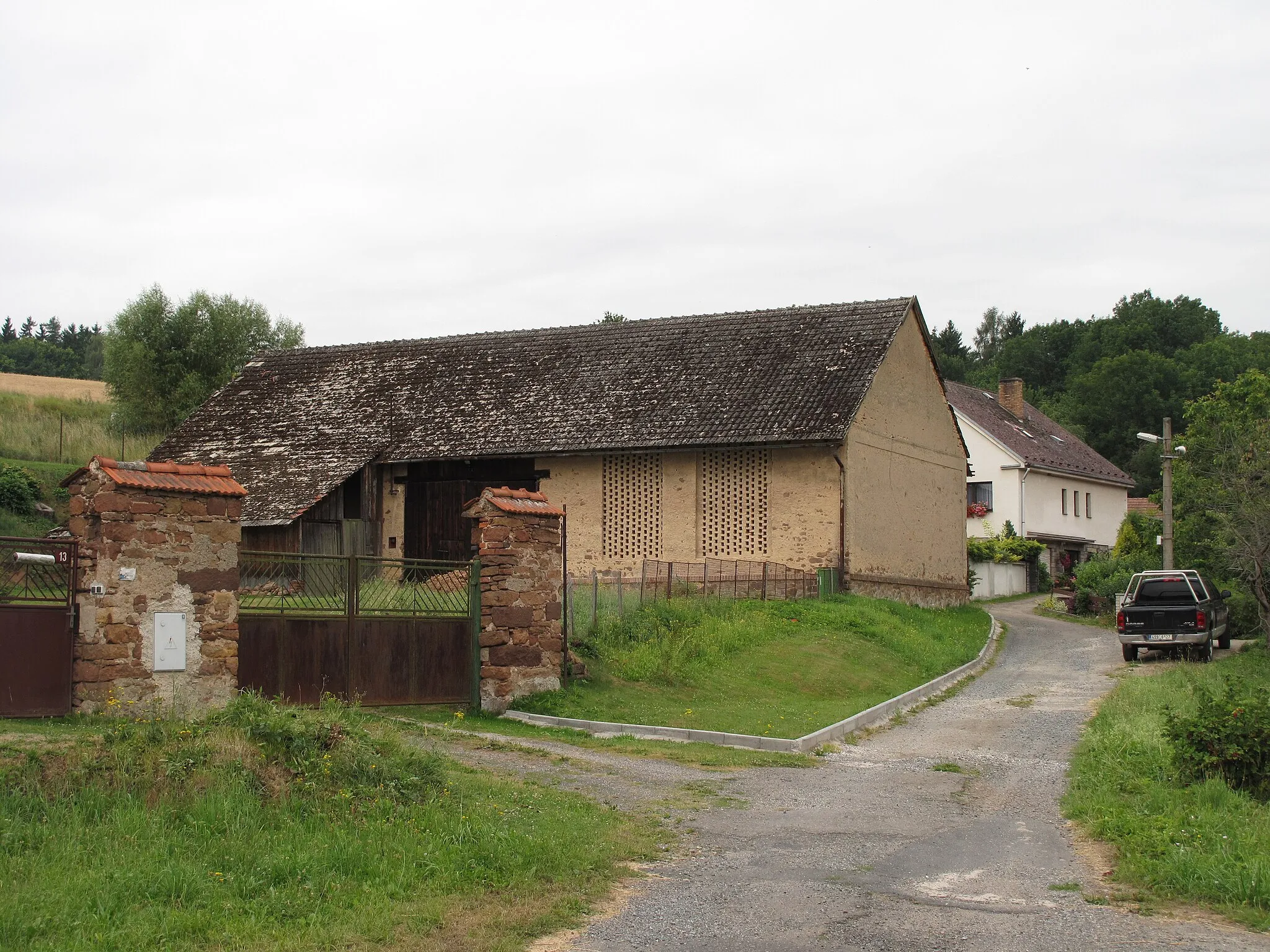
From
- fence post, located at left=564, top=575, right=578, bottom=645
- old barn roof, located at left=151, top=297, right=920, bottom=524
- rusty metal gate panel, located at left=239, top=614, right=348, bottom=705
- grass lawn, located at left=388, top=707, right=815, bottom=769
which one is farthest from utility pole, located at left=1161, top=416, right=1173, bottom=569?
rusty metal gate panel, located at left=239, top=614, right=348, bottom=705

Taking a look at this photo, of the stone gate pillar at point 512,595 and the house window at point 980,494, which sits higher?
the house window at point 980,494

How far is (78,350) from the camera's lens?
124 m

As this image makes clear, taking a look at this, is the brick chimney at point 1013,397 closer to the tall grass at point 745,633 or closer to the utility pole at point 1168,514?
the utility pole at point 1168,514

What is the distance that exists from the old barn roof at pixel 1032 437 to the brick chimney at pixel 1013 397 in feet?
1.13

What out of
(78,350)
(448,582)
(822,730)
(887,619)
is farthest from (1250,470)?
(78,350)

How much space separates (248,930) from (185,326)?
48.9 m

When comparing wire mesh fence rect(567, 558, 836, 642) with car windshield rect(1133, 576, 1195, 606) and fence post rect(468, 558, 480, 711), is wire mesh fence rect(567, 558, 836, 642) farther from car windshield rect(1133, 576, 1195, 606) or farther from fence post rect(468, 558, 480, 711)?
car windshield rect(1133, 576, 1195, 606)

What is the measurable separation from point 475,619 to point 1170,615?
51.3ft

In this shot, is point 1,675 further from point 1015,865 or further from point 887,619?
point 887,619

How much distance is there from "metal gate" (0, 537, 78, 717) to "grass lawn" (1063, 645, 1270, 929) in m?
10.3

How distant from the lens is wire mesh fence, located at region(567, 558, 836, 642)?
2309 cm

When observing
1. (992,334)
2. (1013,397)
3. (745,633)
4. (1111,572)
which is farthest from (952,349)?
(745,633)

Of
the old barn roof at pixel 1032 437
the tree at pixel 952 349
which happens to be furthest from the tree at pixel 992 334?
the old barn roof at pixel 1032 437

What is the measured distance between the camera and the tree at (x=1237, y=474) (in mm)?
26328
